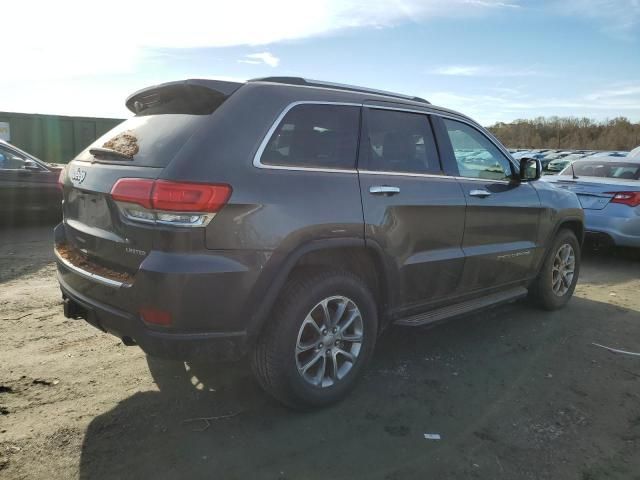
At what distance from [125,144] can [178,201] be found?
769mm

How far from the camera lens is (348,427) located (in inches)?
115

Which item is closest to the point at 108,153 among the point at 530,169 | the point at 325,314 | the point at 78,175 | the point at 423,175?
the point at 78,175

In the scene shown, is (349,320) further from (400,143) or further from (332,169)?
(400,143)

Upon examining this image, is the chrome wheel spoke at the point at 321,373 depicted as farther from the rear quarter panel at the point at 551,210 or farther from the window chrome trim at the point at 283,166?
the rear quarter panel at the point at 551,210

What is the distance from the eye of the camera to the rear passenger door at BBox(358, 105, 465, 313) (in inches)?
126

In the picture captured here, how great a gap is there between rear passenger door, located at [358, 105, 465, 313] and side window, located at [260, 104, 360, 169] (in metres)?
0.10

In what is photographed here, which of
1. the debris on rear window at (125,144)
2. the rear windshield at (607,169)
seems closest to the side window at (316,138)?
the debris on rear window at (125,144)

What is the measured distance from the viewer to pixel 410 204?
3.35 m

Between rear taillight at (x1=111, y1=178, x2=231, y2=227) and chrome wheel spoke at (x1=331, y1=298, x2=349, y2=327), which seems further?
chrome wheel spoke at (x1=331, y1=298, x2=349, y2=327)

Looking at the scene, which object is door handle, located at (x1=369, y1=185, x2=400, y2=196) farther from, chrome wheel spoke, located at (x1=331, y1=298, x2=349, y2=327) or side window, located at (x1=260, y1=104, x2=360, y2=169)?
chrome wheel spoke, located at (x1=331, y1=298, x2=349, y2=327)

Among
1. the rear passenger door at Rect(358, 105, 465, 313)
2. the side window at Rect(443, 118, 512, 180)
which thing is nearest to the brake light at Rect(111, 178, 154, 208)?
the rear passenger door at Rect(358, 105, 465, 313)

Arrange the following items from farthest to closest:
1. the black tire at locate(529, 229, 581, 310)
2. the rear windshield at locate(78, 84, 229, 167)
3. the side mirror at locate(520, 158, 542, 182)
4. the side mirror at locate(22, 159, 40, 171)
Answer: the side mirror at locate(22, 159, 40, 171), the black tire at locate(529, 229, 581, 310), the side mirror at locate(520, 158, 542, 182), the rear windshield at locate(78, 84, 229, 167)

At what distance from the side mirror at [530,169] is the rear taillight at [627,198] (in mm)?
3050

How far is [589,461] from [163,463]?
2.19 m
